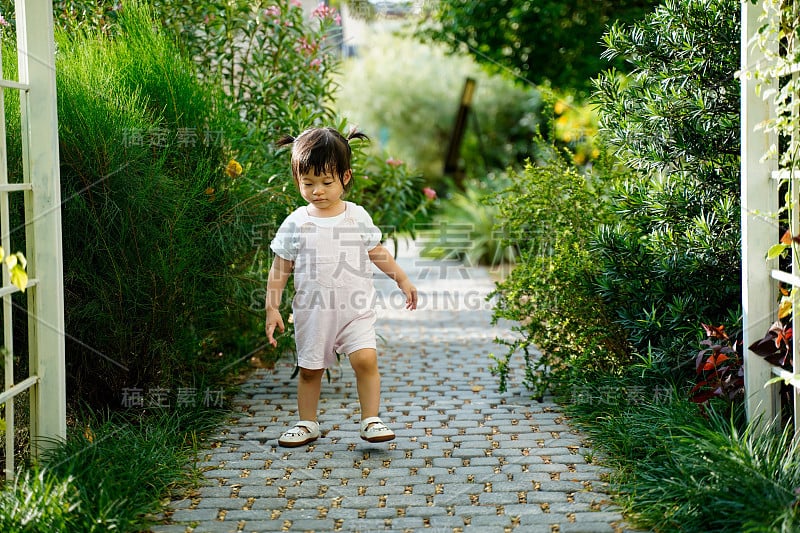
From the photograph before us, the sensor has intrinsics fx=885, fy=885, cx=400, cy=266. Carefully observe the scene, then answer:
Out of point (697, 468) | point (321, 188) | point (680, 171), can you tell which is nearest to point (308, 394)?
point (321, 188)

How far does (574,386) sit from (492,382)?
0.79m

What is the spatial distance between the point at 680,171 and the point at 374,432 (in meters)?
1.86

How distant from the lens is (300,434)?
4.04 m

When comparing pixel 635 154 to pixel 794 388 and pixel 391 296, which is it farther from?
pixel 391 296

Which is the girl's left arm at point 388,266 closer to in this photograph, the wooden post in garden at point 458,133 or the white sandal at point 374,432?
the white sandal at point 374,432

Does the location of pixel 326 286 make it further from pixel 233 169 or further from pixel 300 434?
pixel 233 169

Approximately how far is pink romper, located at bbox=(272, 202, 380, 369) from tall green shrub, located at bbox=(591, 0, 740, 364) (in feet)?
4.07

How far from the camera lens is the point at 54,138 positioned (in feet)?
11.2

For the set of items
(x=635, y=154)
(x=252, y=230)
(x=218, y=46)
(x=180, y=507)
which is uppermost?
(x=218, y=46)

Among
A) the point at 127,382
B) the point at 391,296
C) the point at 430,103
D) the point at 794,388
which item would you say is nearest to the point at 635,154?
the point at 794,388

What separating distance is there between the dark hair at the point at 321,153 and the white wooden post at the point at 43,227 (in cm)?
102

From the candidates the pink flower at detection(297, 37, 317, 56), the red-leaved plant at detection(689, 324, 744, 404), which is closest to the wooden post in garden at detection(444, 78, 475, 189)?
the pink flower at detection(297, 37, 317, 56)

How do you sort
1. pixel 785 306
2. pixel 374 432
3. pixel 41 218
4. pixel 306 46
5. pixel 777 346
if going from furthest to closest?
pixel 306 46 < pixel 374 432 < pixel 41 218 < pixel 777 346 < pixel 785 306

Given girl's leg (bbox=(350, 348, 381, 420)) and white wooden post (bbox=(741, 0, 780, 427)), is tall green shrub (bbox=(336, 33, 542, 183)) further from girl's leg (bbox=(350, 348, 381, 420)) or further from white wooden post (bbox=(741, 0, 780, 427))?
white wooden post (bbox=(741, 0, 780, 427))
